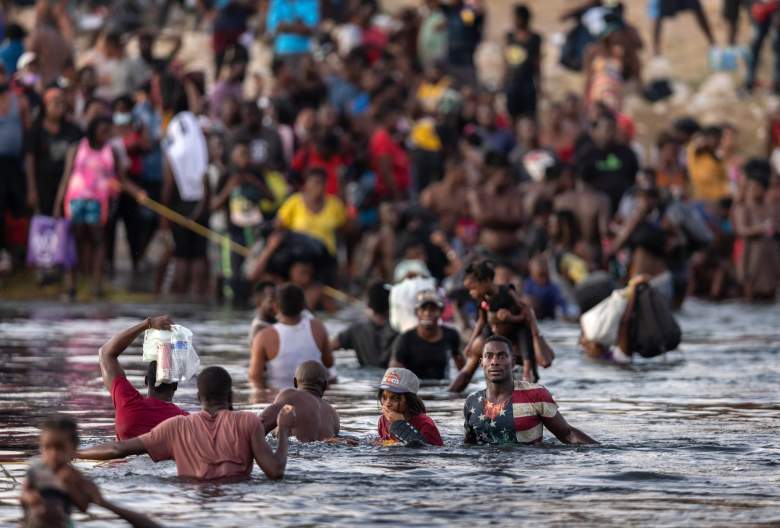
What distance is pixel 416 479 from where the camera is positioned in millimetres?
11242

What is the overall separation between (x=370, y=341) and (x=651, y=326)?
2.53m

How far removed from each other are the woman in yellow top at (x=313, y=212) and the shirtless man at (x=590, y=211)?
8.51 ft

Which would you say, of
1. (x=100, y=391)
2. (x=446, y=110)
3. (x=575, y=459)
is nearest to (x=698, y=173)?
(x=446, y=110)

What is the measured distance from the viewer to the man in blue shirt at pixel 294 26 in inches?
1062

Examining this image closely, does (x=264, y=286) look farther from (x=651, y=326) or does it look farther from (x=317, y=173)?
(x=317, y=173)

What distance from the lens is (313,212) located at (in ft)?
74.4

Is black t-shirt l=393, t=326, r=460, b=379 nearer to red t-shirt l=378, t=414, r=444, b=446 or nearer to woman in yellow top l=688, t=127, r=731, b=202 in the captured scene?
red t-shirt l=378, t=414, r=444, b=446

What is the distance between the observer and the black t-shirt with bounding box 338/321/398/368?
16922 millimetres

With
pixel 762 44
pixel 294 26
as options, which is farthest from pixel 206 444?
pixel 762 44

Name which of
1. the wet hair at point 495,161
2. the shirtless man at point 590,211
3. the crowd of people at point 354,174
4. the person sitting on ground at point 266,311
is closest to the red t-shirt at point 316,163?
the crowd of people at point 354,174

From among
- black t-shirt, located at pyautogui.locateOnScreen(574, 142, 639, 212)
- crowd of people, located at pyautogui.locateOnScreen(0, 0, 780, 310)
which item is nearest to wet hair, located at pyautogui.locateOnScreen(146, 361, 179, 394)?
crowd of people, located at pyautogui.locateOnScreen(0, 0, 780, 310)

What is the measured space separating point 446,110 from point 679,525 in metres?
17.0

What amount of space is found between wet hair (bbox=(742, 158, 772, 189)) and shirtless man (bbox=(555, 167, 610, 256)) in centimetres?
268

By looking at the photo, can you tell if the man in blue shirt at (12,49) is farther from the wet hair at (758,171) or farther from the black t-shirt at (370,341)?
the black t-shirt at (370,341)
